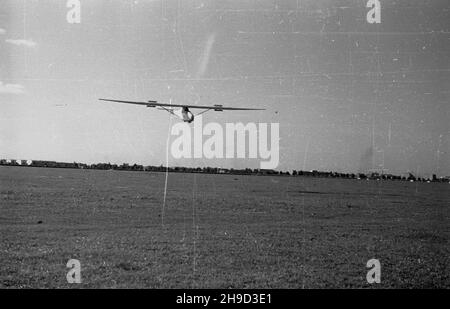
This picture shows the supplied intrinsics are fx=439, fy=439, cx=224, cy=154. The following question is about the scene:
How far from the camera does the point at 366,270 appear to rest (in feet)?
44.5

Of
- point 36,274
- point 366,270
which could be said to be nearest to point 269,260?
point 366,270

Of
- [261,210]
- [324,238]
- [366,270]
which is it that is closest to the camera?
[366,270]

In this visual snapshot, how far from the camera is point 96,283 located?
38.6 ft

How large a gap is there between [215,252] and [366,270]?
201 inches

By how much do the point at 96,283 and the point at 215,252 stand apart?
16.0 feet

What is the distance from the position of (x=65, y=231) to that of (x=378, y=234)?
14312 millimetres

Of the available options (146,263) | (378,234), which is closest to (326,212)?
(378,234)
